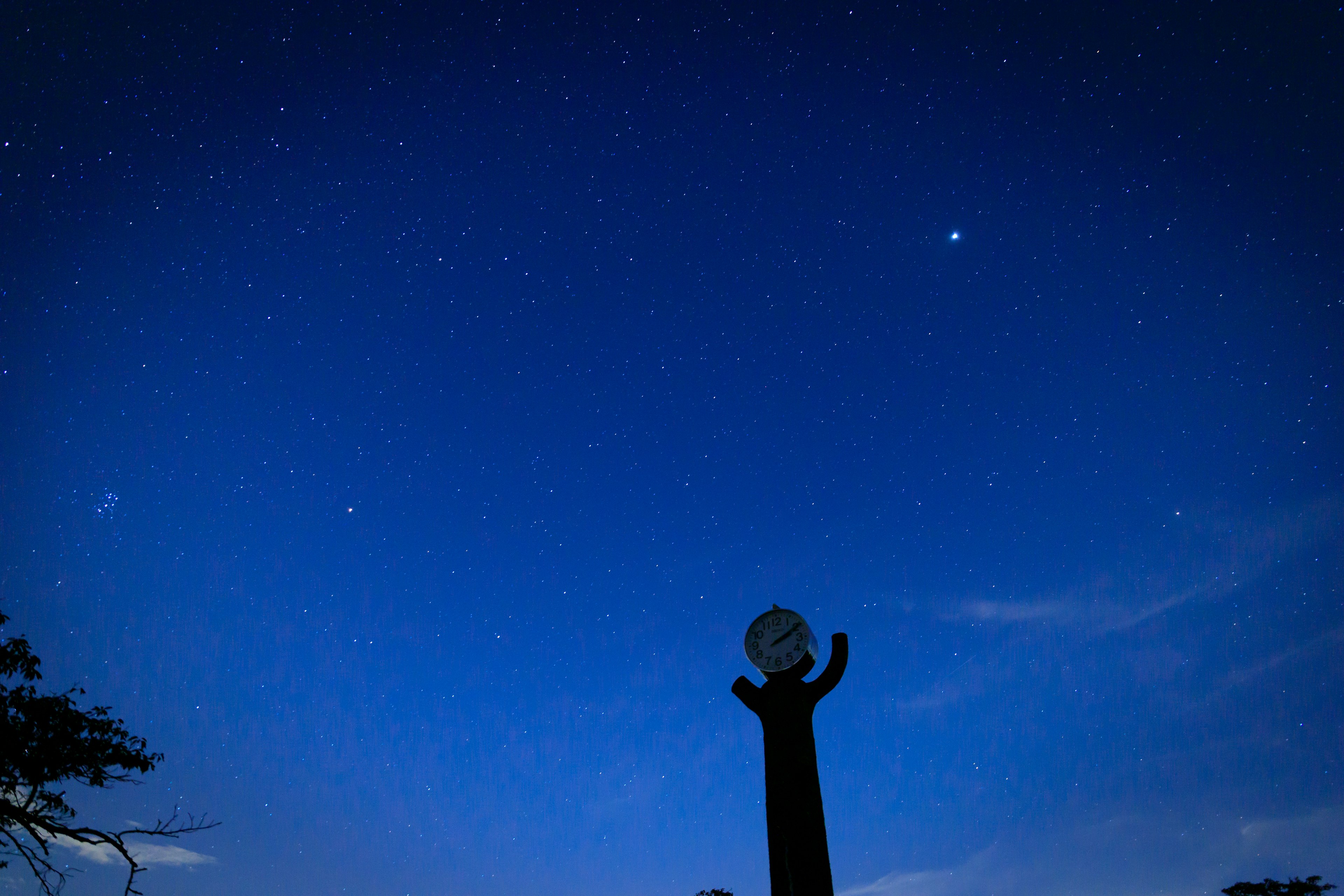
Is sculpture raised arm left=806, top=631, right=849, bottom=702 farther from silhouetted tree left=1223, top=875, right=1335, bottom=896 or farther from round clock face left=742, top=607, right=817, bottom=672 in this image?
silhouetted tree left=1223, top=875, right=1335, bottom=896

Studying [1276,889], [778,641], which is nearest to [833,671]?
[778,641]

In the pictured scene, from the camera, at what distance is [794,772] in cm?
760

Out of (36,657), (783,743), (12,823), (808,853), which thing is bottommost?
(808,853)

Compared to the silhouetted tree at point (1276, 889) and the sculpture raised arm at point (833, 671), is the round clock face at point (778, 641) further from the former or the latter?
the silhouetted tree at point (1276, 889)

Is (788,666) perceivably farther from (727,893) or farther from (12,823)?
(727,893)

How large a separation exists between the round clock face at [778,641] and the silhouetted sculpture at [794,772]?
8cm

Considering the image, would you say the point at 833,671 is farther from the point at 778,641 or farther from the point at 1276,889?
the point at 1276,889

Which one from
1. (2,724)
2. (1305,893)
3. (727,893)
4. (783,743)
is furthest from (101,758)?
(1305,893)

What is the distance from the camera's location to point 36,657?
8.98 m

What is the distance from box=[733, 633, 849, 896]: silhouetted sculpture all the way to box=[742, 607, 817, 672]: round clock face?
83mm

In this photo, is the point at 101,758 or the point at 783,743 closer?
the point at 783,743

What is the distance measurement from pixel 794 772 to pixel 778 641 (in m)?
1.34

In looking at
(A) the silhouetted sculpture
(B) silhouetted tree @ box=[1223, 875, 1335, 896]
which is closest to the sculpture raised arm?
(A) the silhouetted sculpture

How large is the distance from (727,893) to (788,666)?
77.7 ft
